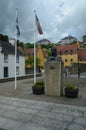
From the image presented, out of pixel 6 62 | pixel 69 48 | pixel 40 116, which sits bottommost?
pixel 40 116

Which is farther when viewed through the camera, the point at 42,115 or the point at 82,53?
the point at 82,53

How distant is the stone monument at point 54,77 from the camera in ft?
35.4

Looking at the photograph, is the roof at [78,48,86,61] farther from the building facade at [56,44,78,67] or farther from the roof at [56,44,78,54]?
the roof at [56,44,78,54]

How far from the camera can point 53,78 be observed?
Answer: 1091 cm

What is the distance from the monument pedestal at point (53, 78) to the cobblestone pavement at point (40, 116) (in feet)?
6.29

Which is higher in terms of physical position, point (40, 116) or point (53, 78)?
point (53, 78)

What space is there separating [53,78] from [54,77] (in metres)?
0.09

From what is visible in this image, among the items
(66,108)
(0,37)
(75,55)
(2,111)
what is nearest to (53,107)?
(66,108)

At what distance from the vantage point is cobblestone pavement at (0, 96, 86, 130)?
6.03 m

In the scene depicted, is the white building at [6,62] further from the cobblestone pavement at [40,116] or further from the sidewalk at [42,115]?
the cobblestone pavement at [40,116]

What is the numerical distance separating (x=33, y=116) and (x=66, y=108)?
1876 mm

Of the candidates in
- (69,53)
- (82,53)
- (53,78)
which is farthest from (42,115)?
(69,53)

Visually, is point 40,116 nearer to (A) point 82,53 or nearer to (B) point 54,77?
(B) point 54,77

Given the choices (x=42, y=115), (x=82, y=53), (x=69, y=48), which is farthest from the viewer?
(x=69, y=48)
